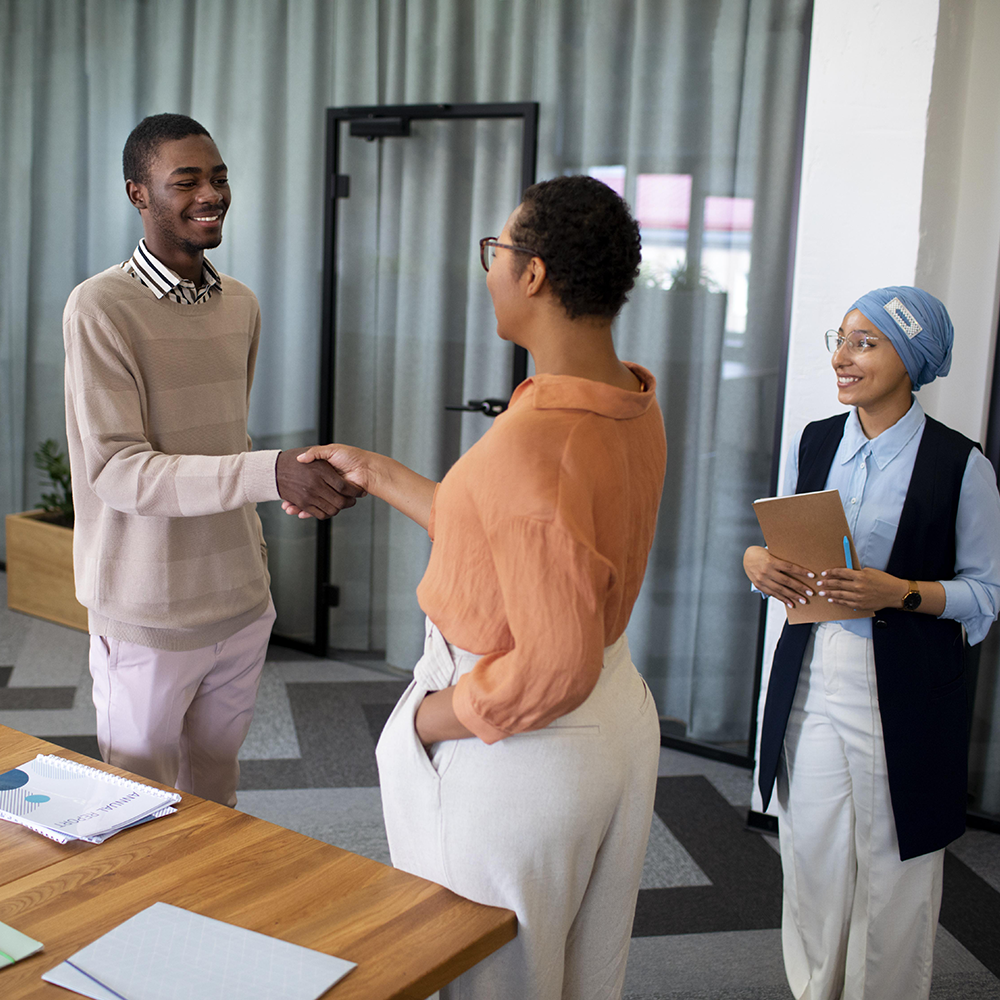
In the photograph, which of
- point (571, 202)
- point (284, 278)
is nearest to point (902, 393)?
point (571, 202)

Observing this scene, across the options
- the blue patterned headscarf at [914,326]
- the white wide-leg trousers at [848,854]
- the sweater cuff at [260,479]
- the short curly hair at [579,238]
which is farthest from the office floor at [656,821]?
the short curly hair at [579,238]

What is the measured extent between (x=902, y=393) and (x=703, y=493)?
4.65 feet

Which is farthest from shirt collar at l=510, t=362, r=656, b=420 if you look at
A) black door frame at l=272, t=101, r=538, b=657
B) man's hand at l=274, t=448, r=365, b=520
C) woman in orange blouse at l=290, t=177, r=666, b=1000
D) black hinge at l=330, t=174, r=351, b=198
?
black hinge at l=330, t=174, r=351, b=198

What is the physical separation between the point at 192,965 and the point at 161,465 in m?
0.95

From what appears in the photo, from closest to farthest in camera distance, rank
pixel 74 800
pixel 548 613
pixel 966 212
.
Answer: pixel 548 613, pixel 74 800, pixel 966 212

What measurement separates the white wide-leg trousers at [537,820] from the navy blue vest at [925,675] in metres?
0.77

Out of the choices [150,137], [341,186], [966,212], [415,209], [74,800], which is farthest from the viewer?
[341,186]

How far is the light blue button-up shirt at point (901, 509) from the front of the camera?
6.31ft

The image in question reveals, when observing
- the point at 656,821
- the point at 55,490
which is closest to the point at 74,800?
the point at 656,821

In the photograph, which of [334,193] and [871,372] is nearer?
[871,372]

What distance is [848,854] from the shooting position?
202cm

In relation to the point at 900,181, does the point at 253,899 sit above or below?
below

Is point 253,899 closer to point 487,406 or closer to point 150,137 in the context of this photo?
point 150,137

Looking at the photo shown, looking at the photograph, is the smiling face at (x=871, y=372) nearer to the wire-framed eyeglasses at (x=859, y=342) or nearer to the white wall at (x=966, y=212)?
the wire-framed eyeglasses at (x=859, y=342)
